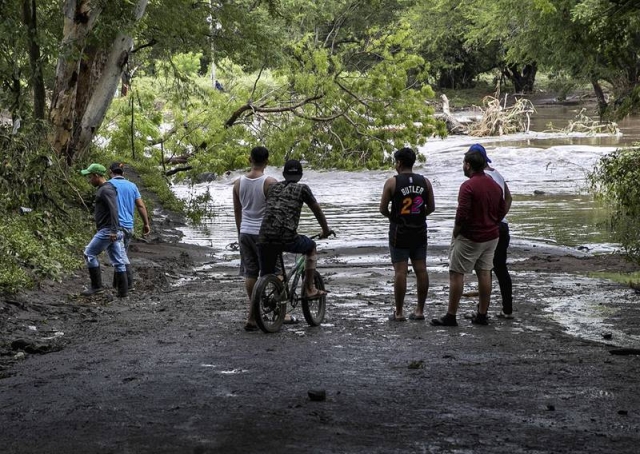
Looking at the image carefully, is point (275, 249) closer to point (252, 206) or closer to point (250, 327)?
point (252, 206)

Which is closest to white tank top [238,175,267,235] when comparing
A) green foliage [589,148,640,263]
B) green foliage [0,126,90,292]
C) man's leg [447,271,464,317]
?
man's leg [447,271,464,317]

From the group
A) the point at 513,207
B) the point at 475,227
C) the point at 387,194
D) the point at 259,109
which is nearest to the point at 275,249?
the point at 387,194

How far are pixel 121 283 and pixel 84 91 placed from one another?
8.02m

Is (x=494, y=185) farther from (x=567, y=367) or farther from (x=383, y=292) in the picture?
(x=383, y=292)

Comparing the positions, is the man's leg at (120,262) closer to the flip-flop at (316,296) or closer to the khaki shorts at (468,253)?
the flip-flop at (316,296)

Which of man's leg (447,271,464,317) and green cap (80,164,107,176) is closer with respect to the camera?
man's leg (447,271,464,317)

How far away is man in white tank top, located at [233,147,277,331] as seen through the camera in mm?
9445

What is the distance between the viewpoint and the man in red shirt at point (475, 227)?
952 centimetres

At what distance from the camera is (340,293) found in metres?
13.2

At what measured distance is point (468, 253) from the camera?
31.9 ft

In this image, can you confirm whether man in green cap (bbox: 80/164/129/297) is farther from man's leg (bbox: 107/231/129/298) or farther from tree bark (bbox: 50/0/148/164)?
tree bark (bbox: 50/0/148/164)

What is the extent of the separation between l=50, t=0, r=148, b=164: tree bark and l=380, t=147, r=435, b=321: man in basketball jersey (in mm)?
10348

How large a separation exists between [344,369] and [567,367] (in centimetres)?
172

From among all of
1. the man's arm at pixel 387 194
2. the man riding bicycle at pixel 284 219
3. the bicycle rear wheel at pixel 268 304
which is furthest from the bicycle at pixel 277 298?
the man's arm at pixel 387 194
